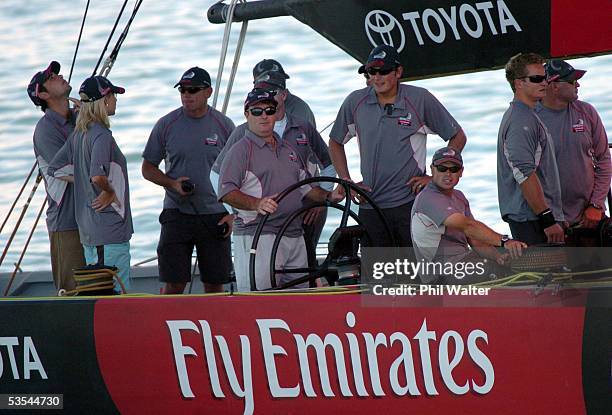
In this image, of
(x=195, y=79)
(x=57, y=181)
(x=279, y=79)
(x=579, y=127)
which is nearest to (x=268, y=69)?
(x=279, y=79)

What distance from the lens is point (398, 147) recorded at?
7043 millimetres

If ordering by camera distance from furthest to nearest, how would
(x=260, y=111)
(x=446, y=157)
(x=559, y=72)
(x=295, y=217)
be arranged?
(x=559, y=72) < (x=260, y=111) < (x=295, y=217) < (x=446, y=157)

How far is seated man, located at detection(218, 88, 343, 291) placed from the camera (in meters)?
6.77

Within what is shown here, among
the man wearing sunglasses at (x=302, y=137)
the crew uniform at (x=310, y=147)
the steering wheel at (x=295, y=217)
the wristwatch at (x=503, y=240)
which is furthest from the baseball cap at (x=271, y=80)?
the wristwatch at (x=503, y=240)

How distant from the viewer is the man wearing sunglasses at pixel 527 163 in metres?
6.69

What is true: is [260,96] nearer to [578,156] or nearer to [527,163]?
[527,163]

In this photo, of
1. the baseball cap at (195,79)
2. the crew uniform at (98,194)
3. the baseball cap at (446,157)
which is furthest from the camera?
the baseball cap at (195,79)

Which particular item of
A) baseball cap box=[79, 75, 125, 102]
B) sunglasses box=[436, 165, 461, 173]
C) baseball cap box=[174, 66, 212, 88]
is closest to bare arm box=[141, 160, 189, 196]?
baseball cap box=[174, 66, 212, 88]

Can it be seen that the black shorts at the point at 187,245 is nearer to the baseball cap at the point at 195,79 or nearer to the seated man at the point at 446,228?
the baseball cap at the point at 195,79

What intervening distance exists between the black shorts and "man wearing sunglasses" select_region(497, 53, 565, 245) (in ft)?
5.36

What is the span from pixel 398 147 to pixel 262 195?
0.66 meters

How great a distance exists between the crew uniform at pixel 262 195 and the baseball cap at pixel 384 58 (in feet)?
1.83

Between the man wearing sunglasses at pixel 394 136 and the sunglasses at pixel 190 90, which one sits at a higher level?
the sunglasses at pixel 190 90

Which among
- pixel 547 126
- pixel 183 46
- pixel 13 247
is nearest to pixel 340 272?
pixel 547 126
